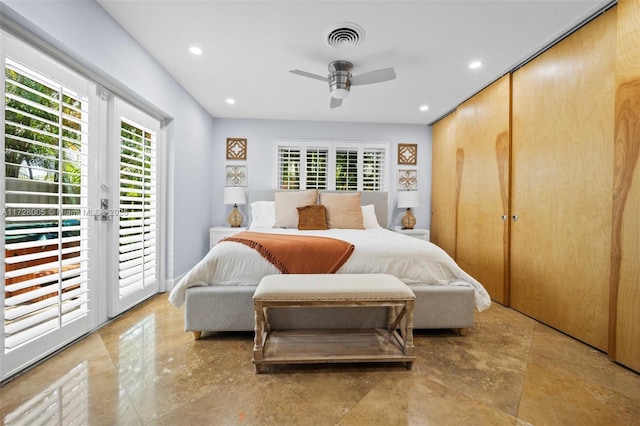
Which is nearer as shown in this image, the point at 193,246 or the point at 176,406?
the point at 176,406

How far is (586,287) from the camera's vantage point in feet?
6.53

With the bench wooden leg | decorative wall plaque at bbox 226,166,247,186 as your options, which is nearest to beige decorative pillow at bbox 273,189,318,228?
decorative wall plaque at bbox 226,166,247,186

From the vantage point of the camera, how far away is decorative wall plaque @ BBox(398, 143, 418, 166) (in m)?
4.46

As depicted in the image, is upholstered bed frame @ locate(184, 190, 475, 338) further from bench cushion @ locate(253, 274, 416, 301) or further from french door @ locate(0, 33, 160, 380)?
french door @ locate(0, 33, 160, 380)

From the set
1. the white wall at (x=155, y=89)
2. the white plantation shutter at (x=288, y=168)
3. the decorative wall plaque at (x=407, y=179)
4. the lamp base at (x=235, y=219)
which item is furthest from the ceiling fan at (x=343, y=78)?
the lamp base at (x=235, y=219)

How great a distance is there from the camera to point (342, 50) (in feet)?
7.63

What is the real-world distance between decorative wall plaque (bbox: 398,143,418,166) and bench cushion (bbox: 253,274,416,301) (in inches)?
125

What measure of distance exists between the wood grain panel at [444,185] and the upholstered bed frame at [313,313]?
1.83m

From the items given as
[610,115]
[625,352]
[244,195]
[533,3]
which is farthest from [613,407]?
[244,195]

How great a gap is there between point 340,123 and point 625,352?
3.88 m

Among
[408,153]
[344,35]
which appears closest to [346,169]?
[408,153]

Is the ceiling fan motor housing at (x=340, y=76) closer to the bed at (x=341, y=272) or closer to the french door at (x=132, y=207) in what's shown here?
the bed at (x=341, y=272)

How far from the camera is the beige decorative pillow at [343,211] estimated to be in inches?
130

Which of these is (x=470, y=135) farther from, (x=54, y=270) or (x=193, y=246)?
(x=54, y=270)
